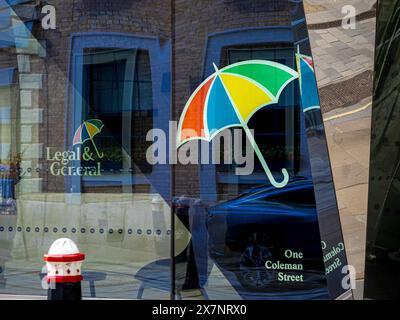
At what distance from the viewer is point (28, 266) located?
145 inches

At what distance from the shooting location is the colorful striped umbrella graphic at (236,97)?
3.43 metres

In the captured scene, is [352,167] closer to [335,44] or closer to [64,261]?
[335,44]

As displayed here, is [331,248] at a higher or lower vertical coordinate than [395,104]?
lower

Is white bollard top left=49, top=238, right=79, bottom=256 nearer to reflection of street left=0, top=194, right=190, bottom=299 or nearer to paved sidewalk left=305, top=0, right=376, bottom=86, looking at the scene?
reflection of street left=0, top=194, right=190, bottom=299

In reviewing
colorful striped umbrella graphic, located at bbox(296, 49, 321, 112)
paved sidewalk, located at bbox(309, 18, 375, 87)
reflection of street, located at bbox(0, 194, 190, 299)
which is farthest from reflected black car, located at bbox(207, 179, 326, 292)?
paved sidewalk, located at bbox(309, 18, 375, 87)

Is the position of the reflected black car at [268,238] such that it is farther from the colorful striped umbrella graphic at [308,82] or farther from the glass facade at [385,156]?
the colorful striped umbrella graphic at [308,82]

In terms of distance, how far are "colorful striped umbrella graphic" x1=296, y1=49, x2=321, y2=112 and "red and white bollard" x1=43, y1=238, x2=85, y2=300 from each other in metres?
1.68

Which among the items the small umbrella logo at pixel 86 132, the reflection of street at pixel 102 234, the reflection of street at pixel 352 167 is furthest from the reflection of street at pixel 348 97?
the small umbrella logo at pixel 86 132

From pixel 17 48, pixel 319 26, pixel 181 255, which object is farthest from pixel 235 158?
Result: pixel 17 48

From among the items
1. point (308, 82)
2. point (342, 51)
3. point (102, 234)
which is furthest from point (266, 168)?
point (102, 234)

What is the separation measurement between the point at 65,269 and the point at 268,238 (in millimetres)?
1264

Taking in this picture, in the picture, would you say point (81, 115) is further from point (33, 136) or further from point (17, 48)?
point (17, 48)

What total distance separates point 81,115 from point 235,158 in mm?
1043

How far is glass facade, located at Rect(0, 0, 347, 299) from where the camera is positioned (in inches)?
134
